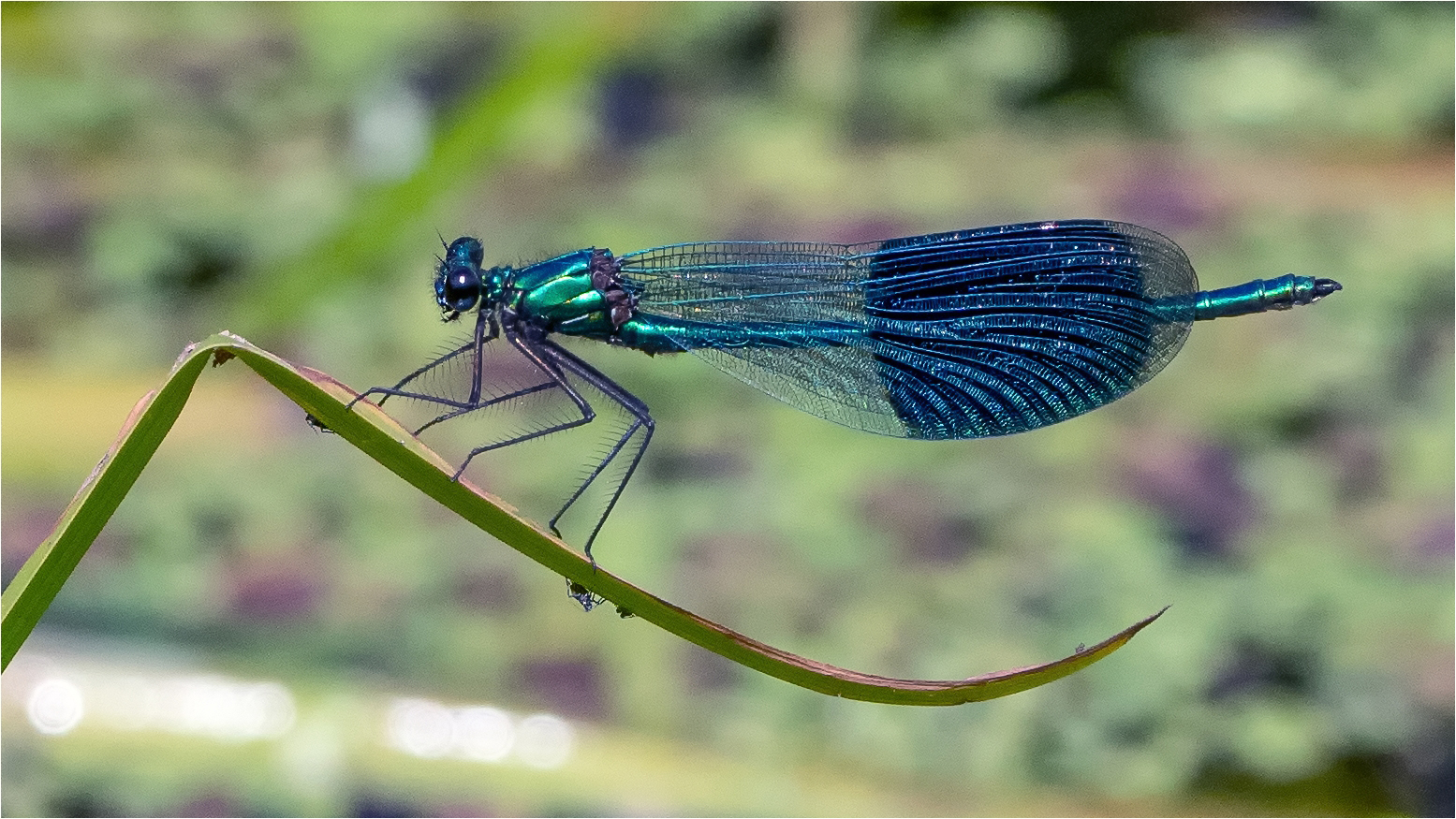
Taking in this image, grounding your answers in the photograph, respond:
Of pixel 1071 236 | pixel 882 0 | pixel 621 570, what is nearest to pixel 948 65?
pixel 882 0

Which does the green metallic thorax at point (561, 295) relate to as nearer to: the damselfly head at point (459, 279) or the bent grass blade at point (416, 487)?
the damselfly head at point (459, 279)

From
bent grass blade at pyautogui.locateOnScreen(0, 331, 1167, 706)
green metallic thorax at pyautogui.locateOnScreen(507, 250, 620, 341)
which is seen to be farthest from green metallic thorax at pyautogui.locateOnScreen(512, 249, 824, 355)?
bent grass blade at pyautogui.locateOnScreen(0, 331, 1167, 706)

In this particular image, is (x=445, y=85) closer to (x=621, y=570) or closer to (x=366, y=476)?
(x=366, y=476)

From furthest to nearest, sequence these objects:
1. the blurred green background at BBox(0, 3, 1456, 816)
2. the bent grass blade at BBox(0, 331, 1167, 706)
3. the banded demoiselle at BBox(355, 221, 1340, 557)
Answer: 1. the blurred green background at BBox(0, 3, 1456, 816)
2. the banded demoiselle at BBox(355, 221, 1340, 557)
3. the bent grass blade at BBox(0, 331, 1167, 706)

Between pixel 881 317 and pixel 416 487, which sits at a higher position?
pixel 881 317

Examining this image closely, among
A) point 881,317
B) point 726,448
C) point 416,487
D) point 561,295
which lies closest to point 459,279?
point 561,295

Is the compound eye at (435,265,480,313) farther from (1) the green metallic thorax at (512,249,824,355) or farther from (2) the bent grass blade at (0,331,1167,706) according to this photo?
(2) the bent grass blade at (0,331,1167,706)

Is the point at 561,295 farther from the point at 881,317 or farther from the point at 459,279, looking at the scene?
the point at 881,317
